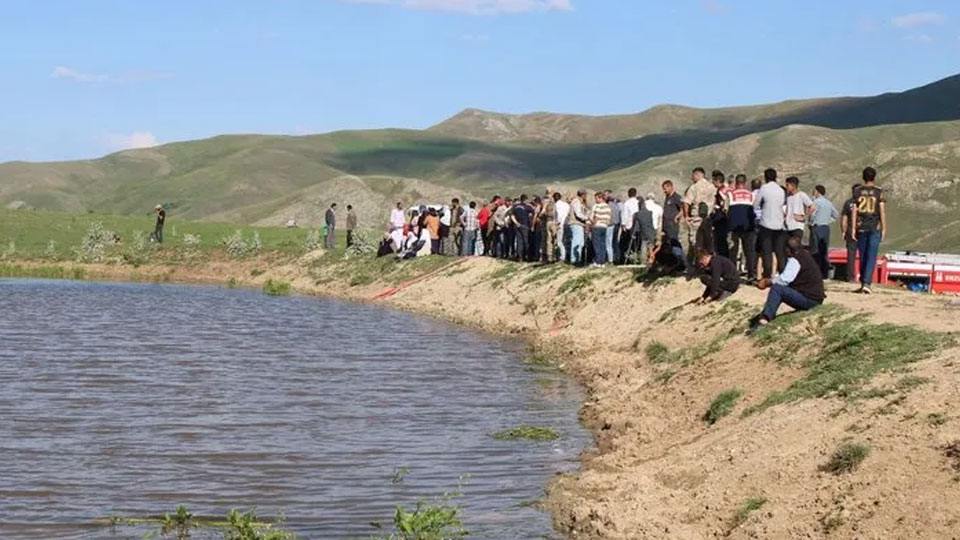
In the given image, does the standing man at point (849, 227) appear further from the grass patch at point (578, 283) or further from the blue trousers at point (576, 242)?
the blue trousers at point (576, 242)

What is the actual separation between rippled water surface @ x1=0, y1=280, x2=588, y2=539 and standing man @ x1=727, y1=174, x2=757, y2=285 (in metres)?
3.77

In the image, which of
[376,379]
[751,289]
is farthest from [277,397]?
[751,289]

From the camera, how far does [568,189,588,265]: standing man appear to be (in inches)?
1337

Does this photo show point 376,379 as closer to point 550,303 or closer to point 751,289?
point 751,289

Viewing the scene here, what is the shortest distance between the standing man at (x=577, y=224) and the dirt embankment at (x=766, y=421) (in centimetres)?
728

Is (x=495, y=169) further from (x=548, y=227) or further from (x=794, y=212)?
(x=794, y=212)

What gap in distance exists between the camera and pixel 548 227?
118 feet

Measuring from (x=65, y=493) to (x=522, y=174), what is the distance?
541 ft

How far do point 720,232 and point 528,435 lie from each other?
8.66 m

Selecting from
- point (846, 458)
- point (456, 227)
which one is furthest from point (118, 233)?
point (846, 458)

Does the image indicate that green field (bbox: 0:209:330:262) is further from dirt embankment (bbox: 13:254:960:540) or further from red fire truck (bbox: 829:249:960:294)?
dirt embankment (bbox: 13:254:960:540)

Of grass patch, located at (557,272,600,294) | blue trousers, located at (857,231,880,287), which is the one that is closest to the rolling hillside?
grass patch, located at (557,272,600,294)

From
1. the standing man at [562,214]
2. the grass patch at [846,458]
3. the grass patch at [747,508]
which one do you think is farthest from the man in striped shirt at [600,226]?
the grass patch at [747,508]

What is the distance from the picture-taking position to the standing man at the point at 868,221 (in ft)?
70.8
